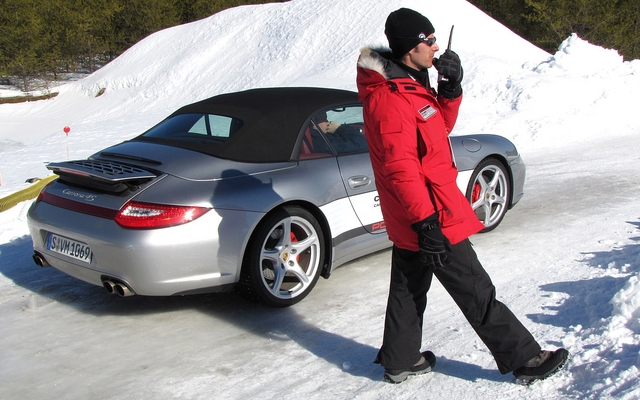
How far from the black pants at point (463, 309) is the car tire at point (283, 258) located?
4.19ft

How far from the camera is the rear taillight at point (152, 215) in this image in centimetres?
397

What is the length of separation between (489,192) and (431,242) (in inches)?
126

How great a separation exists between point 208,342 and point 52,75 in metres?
45.3

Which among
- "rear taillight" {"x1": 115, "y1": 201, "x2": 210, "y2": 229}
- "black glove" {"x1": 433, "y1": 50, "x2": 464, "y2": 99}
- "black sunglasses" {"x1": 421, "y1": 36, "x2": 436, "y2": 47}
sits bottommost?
"rear taillight" {"x1": 115, "y1": 201, "x2": 210, "y2": 229}

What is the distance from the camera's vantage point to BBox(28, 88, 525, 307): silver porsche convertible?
158 inches

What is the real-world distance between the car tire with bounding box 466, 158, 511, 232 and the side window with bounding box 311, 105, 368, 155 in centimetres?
117

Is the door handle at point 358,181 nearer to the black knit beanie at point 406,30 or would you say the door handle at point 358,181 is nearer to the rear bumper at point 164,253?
the rear bumper at point 164,253

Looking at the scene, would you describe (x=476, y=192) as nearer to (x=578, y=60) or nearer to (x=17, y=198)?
(x=17, y=198)

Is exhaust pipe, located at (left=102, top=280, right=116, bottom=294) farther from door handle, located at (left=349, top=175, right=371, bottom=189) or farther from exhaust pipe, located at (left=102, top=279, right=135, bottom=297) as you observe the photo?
door handle, located at (left=349, top=175, right=371, bottom=189)

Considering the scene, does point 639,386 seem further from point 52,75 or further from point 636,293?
point 52,75

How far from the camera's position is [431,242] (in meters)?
2.87

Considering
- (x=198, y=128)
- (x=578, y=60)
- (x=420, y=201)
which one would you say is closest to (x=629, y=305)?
(x=420, y=201)

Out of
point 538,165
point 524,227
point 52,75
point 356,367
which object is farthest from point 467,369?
point 52,75

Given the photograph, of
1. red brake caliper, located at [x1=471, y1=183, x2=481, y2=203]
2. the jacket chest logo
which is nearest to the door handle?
red brake caliper, located at [x1=471, y1=183, x2=481, y2=203]
